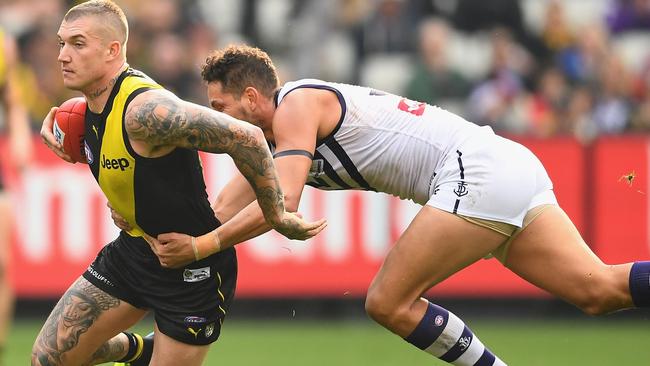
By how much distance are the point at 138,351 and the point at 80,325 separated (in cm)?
68

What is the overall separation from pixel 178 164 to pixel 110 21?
2.58ft

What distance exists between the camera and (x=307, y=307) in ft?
→ 39.6

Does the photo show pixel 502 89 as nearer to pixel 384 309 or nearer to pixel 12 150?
pixel 12 150

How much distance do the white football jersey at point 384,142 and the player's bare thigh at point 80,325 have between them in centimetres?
131

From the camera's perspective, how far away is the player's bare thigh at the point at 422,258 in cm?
650

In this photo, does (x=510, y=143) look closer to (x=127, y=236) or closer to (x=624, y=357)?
(x=127, y=236)

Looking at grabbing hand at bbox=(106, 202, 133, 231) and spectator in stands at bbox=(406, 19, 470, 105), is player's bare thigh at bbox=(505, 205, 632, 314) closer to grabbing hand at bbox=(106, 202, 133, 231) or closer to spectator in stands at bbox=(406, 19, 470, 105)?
grabbing hand at bbox=(106, 202, 133, 231)

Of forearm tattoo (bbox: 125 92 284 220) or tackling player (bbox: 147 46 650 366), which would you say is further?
tackling player (bbox: 147 46 650 366)

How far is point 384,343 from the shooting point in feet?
35.2

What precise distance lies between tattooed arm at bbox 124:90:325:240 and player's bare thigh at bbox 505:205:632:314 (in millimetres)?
1489

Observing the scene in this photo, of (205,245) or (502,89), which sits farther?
(502,89)

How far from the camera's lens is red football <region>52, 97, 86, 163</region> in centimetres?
641

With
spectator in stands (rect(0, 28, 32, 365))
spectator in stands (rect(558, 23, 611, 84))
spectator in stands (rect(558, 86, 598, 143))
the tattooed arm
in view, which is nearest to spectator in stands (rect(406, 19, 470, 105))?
spectator in stands (rect(558, 86, 598, 143))

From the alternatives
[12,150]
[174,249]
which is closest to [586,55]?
[12,150]
